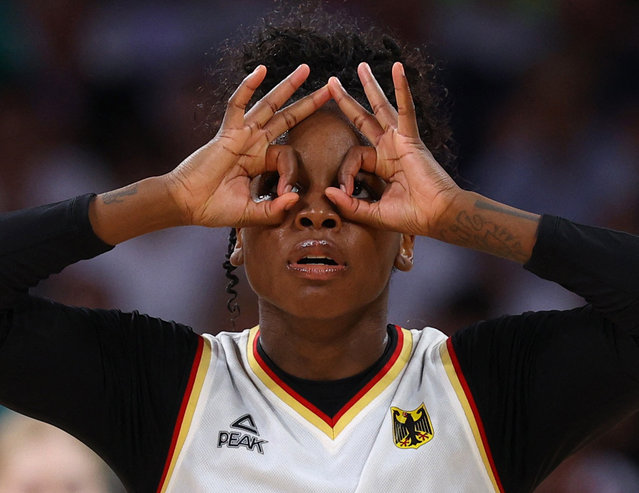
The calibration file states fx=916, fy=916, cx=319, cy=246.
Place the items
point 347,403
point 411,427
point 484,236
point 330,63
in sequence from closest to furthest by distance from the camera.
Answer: point 484,236, point 411,427, point 347,403, point 330,63

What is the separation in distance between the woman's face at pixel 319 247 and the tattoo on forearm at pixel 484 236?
228mm

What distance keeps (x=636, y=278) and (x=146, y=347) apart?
121cm

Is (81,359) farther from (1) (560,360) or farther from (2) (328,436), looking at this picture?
(1) (560,360)

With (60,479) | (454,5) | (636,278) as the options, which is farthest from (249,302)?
(636,278)

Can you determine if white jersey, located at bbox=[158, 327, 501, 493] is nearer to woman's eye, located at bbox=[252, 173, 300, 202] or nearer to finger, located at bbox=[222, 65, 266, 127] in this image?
woman's eye, located at bbox=[252, 173, 300, 202]

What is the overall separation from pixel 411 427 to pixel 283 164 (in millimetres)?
722

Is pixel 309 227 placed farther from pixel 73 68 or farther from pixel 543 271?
pixel 73 68

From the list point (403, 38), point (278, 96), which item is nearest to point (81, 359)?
point (278, 96)

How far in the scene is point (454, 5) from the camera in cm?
462

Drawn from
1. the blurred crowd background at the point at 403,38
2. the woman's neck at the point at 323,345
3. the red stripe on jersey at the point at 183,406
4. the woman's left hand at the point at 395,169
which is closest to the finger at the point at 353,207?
the woman's left hand at the point at 395,169

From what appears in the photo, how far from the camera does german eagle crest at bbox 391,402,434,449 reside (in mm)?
2223

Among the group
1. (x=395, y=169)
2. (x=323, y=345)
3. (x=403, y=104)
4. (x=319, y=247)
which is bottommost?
(x=323, y=345)

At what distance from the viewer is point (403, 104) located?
2.20m

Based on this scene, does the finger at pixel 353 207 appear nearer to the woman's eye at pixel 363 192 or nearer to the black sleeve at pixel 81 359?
the woman's eye at pixel 363 192
